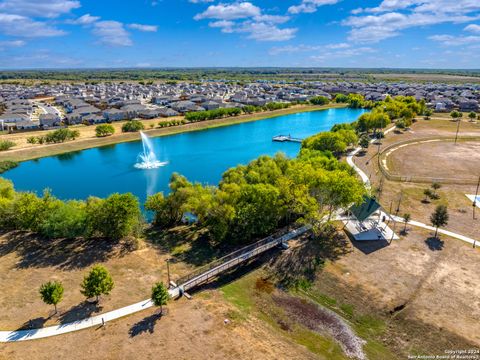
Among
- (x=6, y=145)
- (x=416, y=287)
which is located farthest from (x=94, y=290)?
(x=6, y=145)

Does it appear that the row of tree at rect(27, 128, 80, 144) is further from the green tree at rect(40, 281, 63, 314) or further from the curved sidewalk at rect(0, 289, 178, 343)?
the curved sidewalk at rect(0, 289, 178, 343)

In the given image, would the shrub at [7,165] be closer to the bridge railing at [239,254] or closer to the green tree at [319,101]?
the bridge railing at [239,254]

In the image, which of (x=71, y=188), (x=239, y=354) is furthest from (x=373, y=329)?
(x=71, y=188)

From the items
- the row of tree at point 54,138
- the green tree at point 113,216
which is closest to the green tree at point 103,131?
the row of tree at point 54,138

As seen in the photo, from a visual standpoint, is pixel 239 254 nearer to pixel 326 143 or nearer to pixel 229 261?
pixel 229 261

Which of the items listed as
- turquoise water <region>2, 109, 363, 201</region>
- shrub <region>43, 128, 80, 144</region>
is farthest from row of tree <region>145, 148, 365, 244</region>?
shrub <region>43, 128, 80, 144</region>
